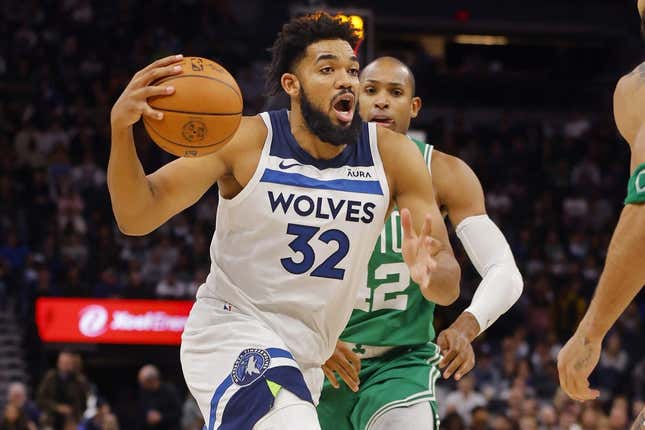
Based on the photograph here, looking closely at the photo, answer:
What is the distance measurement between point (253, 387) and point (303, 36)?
155 cm

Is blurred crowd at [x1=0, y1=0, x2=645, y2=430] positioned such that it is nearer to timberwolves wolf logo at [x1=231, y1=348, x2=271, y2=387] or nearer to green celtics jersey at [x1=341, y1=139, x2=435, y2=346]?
green celtics jersey at [x1=341, y1=139, x2=435, y2=346]

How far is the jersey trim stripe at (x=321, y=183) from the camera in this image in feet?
14.5

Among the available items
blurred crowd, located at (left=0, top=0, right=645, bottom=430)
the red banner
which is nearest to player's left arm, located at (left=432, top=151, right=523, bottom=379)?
blurred crowd, located at (left=0, top=0, right=645, bottom=430)

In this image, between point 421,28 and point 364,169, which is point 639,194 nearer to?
point 364,169

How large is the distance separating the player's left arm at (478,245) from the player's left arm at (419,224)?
0.49m

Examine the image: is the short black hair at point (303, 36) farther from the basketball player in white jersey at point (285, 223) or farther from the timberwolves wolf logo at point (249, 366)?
the timberwolves wolf logo at point (249, 366)

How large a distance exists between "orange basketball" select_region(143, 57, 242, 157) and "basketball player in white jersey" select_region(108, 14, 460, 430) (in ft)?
0.18

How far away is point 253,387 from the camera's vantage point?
4160mm

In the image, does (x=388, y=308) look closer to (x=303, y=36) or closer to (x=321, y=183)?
(x=321, y=183)

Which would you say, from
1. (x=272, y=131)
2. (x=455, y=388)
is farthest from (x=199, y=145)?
(x=455, y=388)

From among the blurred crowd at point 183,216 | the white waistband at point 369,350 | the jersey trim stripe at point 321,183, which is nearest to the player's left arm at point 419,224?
the jersey trim stripe at point 321,183

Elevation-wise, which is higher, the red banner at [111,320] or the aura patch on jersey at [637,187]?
the aura patch on jersey at [637,187]

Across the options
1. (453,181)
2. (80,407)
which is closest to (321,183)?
(453,181)

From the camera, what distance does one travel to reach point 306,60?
4754 mm
